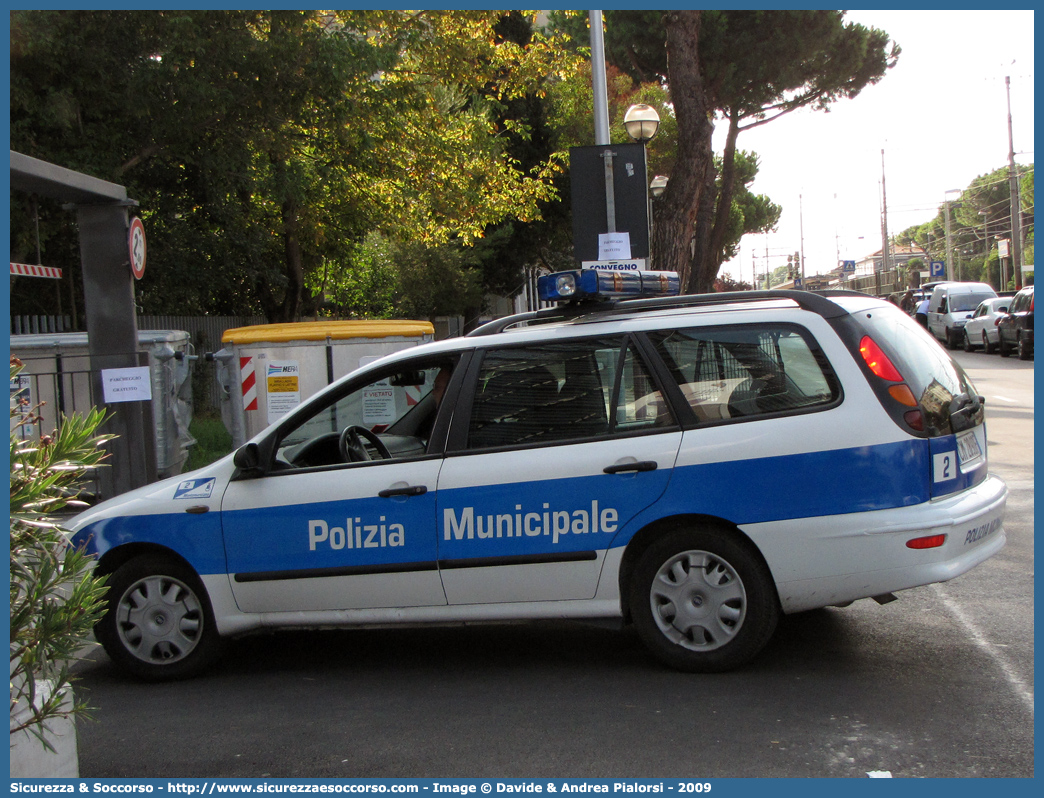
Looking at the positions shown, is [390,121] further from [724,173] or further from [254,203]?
[724,173]

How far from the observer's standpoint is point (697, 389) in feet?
16.0

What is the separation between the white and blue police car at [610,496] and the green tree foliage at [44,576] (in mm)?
2027

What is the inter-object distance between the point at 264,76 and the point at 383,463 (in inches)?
422

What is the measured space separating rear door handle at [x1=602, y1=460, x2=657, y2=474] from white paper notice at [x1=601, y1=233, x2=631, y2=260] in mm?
5305

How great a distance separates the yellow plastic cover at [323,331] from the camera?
1002 centimetres

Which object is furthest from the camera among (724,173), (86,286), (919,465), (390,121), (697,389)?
(724,173)

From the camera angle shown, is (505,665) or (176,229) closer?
(505,665)

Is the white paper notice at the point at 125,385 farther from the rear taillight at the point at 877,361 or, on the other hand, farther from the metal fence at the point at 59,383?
the rear taillight at the point at 877,361

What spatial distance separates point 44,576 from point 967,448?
389cm

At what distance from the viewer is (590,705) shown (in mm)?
4527

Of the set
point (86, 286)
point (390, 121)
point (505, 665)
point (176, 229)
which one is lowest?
point (505, 665)

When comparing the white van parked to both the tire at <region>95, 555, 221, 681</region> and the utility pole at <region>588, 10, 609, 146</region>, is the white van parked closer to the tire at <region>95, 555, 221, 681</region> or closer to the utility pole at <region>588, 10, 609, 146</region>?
the utility pole at <region>588, 10, 609, 146</region>

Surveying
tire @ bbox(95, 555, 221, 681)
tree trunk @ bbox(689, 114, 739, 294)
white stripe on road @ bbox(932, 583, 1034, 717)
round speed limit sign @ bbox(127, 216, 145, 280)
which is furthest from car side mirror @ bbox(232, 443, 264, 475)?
tree trunk @ bbox(689, 114, 739, 294)

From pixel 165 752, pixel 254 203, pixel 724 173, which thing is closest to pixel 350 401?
pixel 165 752
